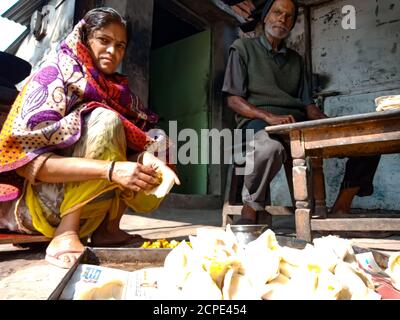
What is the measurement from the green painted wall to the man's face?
8.85 feet

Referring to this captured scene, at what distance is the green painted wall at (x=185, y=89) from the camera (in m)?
5.39

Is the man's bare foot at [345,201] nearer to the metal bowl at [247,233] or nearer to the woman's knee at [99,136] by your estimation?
the metal bowl at [247,233]

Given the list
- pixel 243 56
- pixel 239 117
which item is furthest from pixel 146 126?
pixel 243 56

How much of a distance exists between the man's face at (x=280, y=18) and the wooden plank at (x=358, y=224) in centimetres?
163

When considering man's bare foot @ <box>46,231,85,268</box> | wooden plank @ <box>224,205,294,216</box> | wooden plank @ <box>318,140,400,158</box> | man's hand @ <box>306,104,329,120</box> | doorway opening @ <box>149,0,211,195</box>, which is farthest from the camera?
doorway opening @ <box>149,0,211,195</box>

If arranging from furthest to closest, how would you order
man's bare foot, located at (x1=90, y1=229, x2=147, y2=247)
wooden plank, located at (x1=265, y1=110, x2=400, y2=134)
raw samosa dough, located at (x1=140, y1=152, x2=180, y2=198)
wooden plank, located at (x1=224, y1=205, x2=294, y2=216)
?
wooden plank, located at (x1=224, y1=205, x2=294, y2=216) < man's bare foot, located at (x1=90, y1=229, x2=147, y2=247) < wooden plank, located at (x1=265, y1=110, x2=400, y2=134) < raw samosa dough, located at (x1=140, y1=152, x2=180, y2=198)

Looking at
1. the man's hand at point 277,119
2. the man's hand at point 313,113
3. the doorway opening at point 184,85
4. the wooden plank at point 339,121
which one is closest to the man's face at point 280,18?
the man's hand at point 313,113

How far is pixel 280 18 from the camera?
263cm

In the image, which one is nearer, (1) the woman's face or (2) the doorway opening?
(1) the woman's face

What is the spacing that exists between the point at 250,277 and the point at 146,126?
138cm

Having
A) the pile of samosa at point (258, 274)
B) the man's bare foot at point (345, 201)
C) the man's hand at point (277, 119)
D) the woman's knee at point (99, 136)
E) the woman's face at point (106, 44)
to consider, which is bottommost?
the pile of samosa at point (258, 274)

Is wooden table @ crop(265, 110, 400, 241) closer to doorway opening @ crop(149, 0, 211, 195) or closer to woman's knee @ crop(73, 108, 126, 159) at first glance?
woman's knee @ crop(73, 108, 126, 159)

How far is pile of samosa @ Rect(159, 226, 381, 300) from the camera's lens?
766mm

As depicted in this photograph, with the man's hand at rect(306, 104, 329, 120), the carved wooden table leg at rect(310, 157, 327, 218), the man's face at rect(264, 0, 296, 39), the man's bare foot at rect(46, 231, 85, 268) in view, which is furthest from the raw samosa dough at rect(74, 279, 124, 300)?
the man's face at rect(264, 0, 296, 39)
